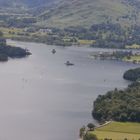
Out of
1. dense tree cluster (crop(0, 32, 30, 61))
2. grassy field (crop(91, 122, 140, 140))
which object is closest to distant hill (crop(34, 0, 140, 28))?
dense tree cluster (crop(0, 32, 30, 61))

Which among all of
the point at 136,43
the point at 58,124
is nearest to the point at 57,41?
the point at 136,43

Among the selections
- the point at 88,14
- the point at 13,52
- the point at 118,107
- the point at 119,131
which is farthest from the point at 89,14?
the point at 119,131

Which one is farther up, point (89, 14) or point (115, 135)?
point (89, 14)

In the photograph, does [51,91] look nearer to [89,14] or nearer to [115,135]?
[115,135]

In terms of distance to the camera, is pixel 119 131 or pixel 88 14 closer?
pixel 119 131

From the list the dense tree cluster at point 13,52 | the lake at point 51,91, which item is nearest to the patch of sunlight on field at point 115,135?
the lake at point 51,91

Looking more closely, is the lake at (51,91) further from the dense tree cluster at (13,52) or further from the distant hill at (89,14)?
the distant hill at (89,14)

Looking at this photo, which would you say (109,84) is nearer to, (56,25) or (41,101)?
(41,101)
